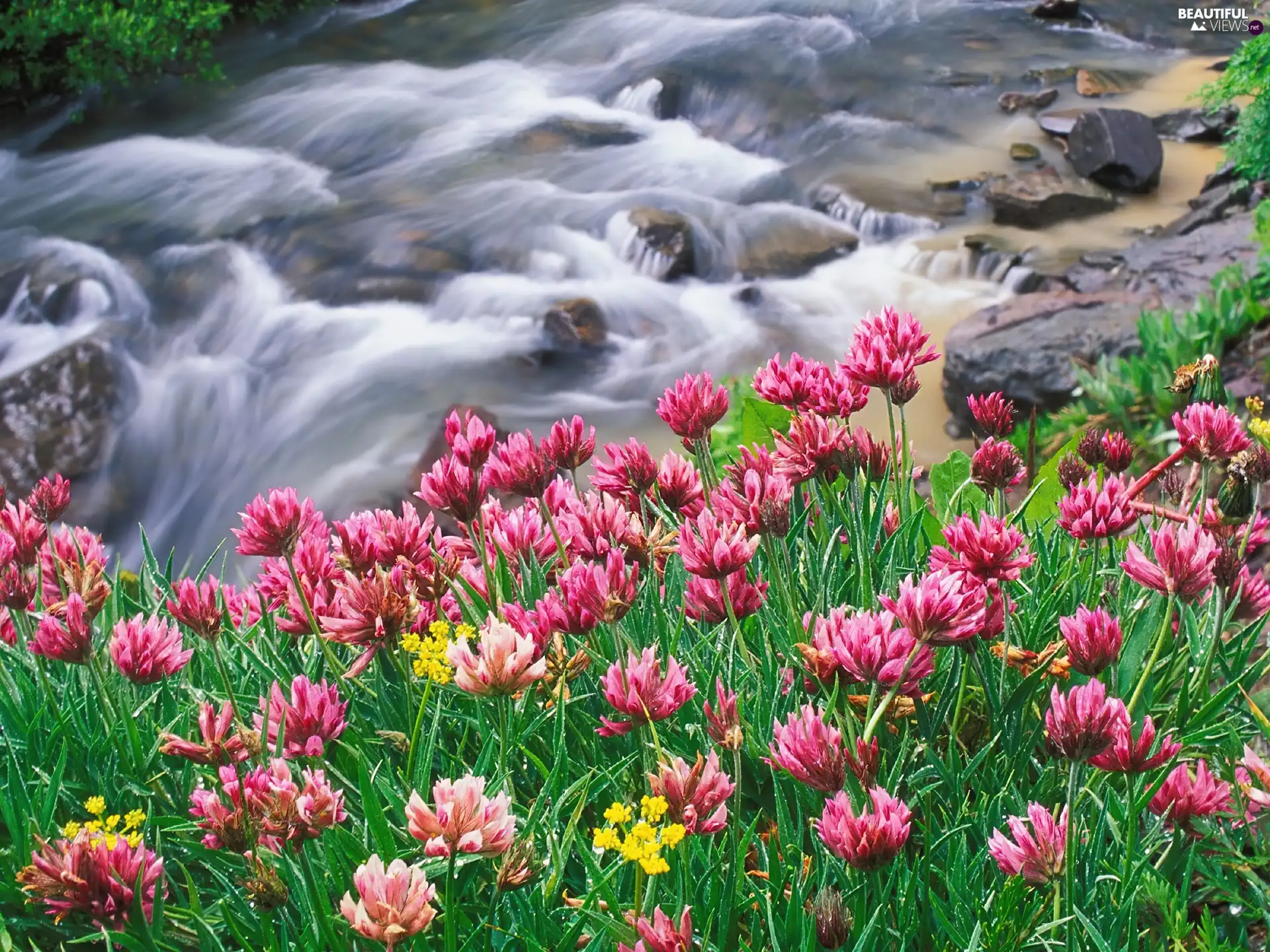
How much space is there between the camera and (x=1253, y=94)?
19.6ft

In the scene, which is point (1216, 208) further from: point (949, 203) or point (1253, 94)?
point (949, 203)

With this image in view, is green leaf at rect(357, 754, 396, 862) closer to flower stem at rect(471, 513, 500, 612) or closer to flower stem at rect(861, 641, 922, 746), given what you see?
flower stem at rect(471, 513, 500, 612)

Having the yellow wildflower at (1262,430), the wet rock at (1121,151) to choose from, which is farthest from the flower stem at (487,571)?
the wet rock at (1121,151)

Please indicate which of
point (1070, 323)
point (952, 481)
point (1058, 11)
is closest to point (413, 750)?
point (952, 481)

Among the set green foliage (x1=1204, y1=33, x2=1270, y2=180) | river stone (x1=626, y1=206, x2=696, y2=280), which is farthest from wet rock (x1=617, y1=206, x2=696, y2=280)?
green foliage (x1=1204, y1=33, x2=1270, y2=180)

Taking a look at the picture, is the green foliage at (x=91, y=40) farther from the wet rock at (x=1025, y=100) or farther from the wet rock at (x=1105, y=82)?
the wet rock at (x=1105, y=82)

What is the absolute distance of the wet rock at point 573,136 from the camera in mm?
9258

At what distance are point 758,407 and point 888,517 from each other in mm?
540

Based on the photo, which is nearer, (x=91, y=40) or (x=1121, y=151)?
(x=1121, y=151)

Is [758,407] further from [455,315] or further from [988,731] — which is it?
[455,315]

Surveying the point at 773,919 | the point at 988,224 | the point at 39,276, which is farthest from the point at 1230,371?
Result: the point at 39,276

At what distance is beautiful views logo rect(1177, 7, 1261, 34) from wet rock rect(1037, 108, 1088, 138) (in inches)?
96.0

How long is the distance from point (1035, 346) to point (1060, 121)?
4.03 m

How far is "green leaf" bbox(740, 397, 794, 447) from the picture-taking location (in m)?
2.50
